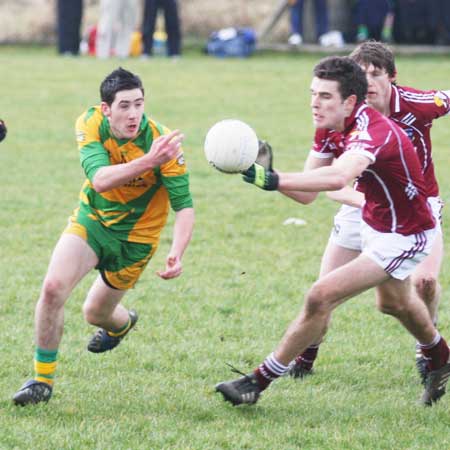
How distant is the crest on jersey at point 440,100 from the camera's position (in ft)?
23.3

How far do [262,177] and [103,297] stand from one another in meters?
1.62

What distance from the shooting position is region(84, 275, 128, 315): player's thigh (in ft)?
22.5

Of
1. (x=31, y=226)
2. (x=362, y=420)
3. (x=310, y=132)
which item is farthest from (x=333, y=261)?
(x=310, y=132)

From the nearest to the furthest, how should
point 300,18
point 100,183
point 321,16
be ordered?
1. point 100,183
2. point 321,16
3. point 300,18

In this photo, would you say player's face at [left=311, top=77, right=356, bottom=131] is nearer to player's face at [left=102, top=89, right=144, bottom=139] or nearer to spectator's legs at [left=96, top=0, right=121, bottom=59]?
player's face at [left=102, top=89, right=144, bottom=139]

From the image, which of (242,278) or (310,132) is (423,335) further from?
(310,132)

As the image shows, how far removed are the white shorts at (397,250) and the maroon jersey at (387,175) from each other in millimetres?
37

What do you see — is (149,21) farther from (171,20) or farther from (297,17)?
(297,17)

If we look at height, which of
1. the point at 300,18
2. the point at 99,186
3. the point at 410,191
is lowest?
the point at 300,18

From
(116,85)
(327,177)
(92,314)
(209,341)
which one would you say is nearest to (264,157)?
(327,177)

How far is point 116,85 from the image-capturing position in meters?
6.42

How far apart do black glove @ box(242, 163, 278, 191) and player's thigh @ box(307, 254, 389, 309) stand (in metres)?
0.73

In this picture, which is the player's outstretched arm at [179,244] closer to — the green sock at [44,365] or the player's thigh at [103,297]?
the player's thigh at [103,297]

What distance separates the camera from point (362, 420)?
6.27m
